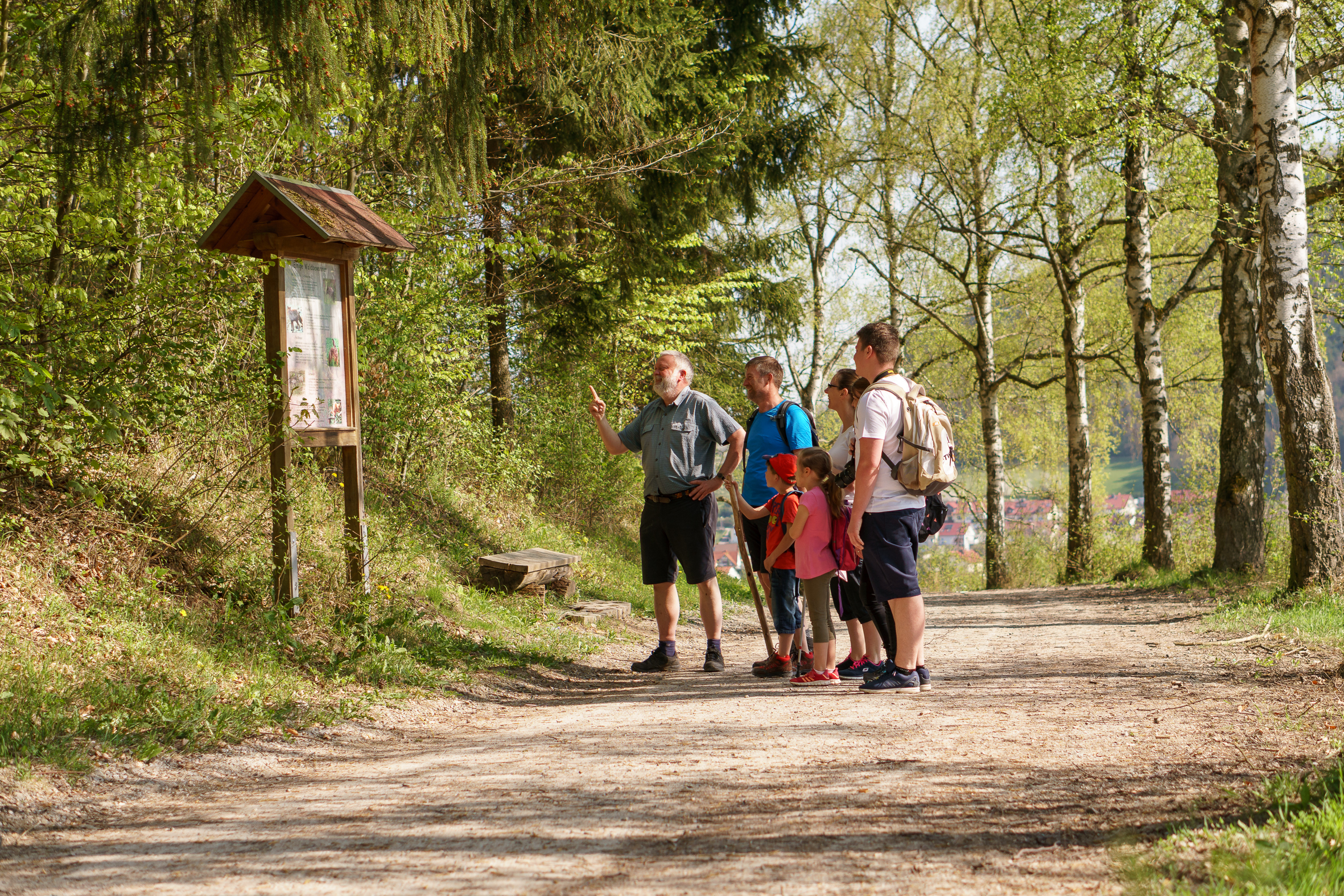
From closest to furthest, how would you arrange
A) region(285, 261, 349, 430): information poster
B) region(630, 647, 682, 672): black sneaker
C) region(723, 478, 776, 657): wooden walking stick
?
region(285, 261, 349, 430): information poster
region(723, 478, 776, 657): wooden walking stick
region(630, 647, 682, 672): black sneaker

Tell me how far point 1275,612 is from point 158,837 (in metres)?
8.35

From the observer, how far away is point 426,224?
1182 cm

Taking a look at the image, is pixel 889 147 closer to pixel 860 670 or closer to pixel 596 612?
pixel 596 612

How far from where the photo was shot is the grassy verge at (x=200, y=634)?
15.7 feet

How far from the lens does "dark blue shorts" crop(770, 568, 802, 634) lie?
6.82m

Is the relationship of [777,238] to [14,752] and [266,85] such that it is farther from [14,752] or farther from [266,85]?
[14,752]

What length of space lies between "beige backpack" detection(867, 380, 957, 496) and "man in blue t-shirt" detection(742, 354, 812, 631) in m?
1.21

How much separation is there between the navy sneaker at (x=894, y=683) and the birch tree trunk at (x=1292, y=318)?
4.90 meters

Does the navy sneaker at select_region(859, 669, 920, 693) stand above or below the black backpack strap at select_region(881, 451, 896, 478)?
below

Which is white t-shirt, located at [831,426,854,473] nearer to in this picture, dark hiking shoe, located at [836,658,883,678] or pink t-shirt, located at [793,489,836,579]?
pink t-shirt, located at [793,489,836,579]

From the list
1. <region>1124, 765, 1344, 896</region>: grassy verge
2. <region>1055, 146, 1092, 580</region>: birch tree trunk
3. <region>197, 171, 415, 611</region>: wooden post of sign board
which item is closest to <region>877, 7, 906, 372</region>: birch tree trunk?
<region>1055, 146, 1092, 580</region>: birch tree trunk

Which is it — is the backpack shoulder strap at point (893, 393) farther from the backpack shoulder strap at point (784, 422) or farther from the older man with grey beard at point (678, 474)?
the older man with grey beard at point (678, 474)

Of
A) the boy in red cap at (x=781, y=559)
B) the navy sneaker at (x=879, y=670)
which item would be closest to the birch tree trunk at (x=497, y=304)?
the boy in red cap at (x=781, y=559)

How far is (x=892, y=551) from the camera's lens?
5645 millimetres
